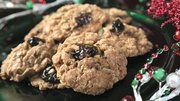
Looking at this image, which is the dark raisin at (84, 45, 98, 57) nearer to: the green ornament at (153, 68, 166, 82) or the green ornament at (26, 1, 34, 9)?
the green ornament at (153, 68, 166, 82)

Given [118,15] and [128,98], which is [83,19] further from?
[128,98]

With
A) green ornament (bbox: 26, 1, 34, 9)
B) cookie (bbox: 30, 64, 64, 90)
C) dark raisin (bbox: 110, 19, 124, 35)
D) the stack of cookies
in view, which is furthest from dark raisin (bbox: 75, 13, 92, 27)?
green ornament (bbox: 26, 1, 34, 9)

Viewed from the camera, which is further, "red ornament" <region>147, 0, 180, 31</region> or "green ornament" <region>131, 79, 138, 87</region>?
"red ornament" <region>147, 0, 180, 31</region>

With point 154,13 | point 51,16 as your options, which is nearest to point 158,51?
point 154,13

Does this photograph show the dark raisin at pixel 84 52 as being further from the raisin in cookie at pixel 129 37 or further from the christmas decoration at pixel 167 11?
the christmas decoration at pixel 167 11

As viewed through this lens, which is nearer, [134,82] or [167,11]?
[134,82]

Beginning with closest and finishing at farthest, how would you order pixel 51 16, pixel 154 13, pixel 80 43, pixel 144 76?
pixel 144 76
pixel 80 43
pixel 154 13
pixel 51 16

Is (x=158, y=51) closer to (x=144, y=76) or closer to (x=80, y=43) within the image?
(x=144, y=76)

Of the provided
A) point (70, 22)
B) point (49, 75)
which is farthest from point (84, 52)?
point (70, 22)
